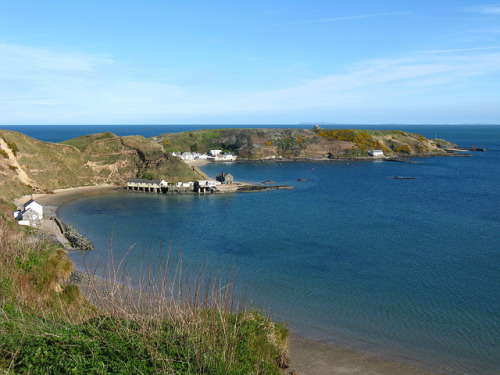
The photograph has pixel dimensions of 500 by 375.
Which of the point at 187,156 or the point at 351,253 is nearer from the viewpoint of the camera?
the point at 351,253

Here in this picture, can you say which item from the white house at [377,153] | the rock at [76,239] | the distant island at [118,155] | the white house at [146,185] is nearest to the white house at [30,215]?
the rock at [76,239]

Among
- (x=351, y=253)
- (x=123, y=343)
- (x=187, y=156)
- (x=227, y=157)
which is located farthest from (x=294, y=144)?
(x=123, y=343)

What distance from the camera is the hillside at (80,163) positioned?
208ft

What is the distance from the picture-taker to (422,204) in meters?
59.0

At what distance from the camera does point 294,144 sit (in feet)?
456

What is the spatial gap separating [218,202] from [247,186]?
14002 millimetres

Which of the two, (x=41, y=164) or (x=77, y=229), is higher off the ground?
(x=41, y=164)

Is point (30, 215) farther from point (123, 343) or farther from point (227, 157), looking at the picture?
point (227, 157)

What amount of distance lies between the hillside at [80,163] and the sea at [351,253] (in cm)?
927

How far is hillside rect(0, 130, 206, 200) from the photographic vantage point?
6331 cm

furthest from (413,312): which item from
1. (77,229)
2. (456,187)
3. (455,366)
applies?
(456,187)

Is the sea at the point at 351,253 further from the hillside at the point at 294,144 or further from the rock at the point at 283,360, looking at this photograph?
the hillside at the point at 294,144

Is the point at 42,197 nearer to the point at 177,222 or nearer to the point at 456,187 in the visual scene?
the point at 177,222

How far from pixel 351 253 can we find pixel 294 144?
348ft
